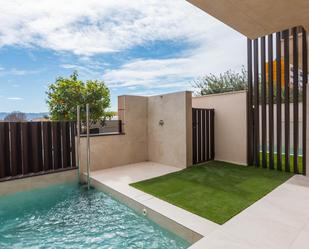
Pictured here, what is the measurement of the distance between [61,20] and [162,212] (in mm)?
5978

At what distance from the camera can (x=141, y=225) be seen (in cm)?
306

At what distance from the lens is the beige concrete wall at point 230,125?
6340 millimetres

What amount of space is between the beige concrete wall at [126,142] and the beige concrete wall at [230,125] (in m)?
2.51

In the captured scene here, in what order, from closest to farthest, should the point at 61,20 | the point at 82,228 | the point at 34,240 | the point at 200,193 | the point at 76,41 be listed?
the point at 34,240 < the point at 82,228 < the point at 200,193 < the point at 61,20 < the point at 76,41

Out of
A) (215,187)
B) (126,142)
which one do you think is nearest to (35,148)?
(126,142)

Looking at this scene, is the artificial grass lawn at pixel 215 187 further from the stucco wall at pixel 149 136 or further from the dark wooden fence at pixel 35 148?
the dark wooden fence at pixel 35 148

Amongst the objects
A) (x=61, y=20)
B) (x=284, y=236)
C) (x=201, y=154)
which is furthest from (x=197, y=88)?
→ (x=284, y=236)

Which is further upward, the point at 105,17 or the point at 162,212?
the point at 105,17

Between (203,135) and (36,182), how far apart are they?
5.12 metres

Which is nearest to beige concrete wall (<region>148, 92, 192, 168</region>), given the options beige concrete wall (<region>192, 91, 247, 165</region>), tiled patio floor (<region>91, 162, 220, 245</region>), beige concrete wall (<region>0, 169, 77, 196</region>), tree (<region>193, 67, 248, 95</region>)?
tiled patio floor (<region>91, 162, 220, 245</region>)

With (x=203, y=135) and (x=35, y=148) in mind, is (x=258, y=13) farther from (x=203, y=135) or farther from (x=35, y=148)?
(x=35, y=148)

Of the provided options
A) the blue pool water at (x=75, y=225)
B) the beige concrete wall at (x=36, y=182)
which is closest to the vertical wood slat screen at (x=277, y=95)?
the blue pool water at (x=75, y=225)

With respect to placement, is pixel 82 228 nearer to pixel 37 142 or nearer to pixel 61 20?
pixel 37 142

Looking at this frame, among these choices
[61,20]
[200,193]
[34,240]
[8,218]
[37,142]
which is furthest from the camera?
[61,20]
